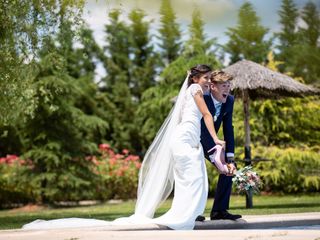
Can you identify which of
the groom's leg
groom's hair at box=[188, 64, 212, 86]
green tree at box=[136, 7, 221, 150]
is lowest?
the groom's leg

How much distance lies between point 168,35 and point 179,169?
26307mm

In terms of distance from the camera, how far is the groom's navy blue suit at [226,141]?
26.6 feet

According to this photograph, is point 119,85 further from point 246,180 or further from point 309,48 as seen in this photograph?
point 246,180

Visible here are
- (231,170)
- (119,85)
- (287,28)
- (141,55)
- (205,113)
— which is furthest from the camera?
(287,28)

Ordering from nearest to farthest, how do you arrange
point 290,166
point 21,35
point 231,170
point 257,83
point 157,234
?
point 157,234 < point 231,170 < point 21,35 < point 257,83 < point 290,166

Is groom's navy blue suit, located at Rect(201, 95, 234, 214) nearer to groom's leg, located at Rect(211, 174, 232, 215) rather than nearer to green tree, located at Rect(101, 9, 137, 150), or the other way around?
groom's leg, located at Rect(211, 174, 232, 215)

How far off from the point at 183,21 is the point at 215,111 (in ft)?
85.6

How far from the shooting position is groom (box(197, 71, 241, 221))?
8077 millimetres

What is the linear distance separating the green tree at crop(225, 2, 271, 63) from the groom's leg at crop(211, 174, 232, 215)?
25567mm

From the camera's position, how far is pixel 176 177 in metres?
7.82

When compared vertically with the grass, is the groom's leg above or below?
above

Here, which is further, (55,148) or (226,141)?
(55,148)

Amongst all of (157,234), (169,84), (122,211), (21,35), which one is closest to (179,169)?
(157,234)

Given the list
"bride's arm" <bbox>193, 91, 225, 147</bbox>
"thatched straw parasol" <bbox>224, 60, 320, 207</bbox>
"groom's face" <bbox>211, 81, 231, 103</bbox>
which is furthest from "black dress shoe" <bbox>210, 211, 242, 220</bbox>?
"thatched straw parasol" <bbox>224, 60, 320, 207</bbox>
